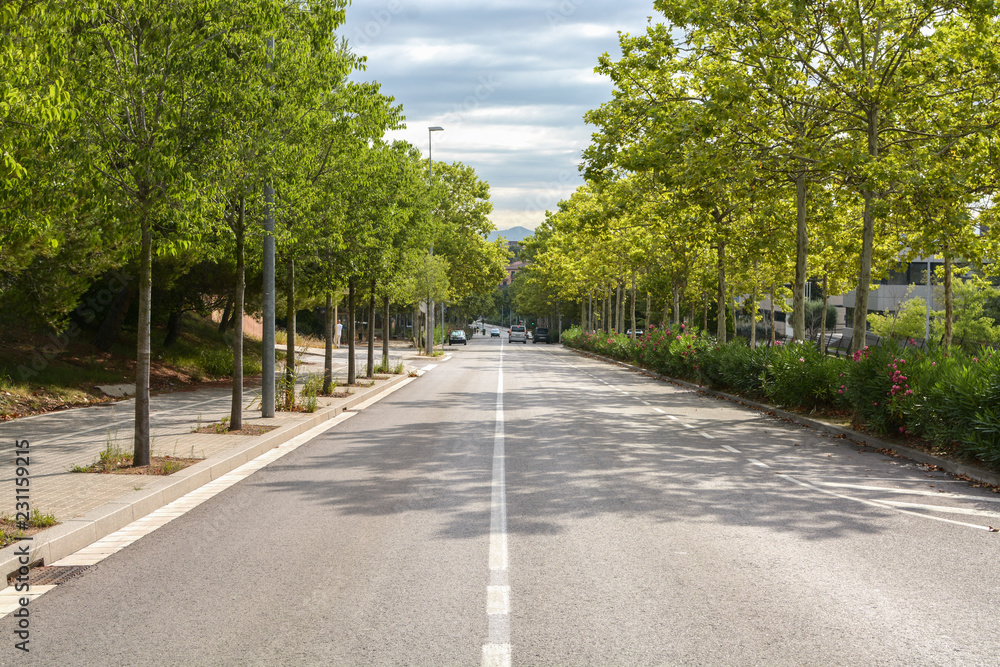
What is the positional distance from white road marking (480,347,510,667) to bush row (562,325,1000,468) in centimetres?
602

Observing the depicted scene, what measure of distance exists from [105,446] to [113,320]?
532 inches

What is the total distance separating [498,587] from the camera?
18.4ft

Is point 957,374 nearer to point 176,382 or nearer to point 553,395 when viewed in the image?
point 553,395

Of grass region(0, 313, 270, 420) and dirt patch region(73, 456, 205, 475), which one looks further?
grass region(0, 313, 270, 420)

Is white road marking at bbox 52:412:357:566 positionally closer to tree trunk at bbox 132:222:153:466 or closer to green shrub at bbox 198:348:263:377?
tree trunk at bbox 132:222:153:466

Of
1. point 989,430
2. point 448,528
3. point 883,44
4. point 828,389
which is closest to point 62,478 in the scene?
point 448,528

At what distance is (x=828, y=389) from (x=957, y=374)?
228 inches

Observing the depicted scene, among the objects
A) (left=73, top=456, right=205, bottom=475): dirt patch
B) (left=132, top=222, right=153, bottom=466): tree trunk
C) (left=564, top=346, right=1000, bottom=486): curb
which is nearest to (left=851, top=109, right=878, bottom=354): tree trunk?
(left=564, top=346, right=1000, bottom=486): curb

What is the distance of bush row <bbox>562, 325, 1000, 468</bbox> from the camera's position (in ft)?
35.7

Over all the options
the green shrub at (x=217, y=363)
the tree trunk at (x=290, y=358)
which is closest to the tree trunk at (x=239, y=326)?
the tree trunk at (x=290, y=358)

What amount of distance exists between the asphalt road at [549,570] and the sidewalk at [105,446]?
527mm

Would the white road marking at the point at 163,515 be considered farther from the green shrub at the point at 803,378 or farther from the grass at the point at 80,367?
the green shrub at the point at 803,378

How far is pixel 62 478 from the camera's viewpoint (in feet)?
29.4
